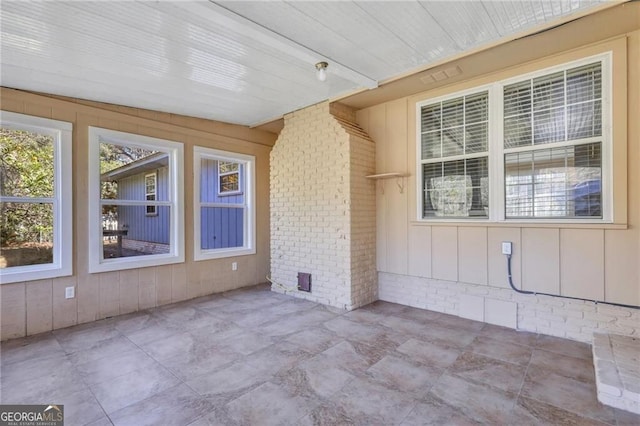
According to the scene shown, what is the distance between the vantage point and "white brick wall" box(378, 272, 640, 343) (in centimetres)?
289

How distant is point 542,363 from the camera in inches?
103

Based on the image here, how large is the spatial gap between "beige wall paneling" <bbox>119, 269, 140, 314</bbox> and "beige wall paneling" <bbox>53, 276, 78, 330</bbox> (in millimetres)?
492

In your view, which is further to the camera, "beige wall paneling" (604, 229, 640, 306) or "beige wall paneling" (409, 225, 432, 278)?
"beige wall paneling" (409, 225, 432, 278)

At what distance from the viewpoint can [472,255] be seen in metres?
3.66

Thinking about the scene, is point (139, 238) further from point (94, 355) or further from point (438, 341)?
point (438, 341)

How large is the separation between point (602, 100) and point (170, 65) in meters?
4.24

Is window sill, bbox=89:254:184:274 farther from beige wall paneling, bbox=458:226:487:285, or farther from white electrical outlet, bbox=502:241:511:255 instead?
white electrical outlet, bbox=502:241:511:255

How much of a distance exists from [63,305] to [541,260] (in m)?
5.44

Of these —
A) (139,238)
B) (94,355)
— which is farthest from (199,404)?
(139,238)

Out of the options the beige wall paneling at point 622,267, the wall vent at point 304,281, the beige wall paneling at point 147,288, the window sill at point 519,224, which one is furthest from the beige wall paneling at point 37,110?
the beige wall paneling at point 622,267

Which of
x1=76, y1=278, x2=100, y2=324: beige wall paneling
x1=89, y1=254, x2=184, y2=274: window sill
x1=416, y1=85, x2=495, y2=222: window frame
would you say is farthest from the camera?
x1=89, y1=254, x2=184, y2=274: window sill

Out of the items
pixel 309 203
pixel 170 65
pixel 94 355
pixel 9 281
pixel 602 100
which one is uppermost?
pixel 170 65

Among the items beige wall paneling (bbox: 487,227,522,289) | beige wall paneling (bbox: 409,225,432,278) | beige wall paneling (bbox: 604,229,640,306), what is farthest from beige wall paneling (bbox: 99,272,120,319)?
beige wall paneling (bbox: 604,229,640,306)
